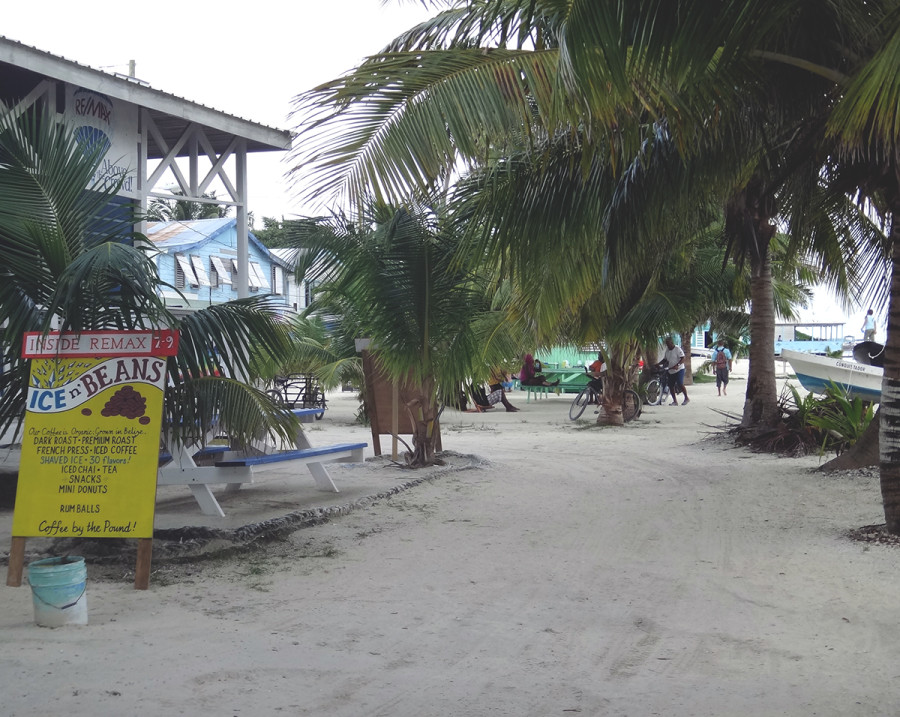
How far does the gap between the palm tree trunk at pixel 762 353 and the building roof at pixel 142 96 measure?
21.8 ft

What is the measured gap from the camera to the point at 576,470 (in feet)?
34.9

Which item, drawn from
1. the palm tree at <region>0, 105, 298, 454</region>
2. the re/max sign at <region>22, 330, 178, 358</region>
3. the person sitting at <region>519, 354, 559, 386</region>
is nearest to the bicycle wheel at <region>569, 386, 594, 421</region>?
the person sitting at <region>519, 354, 559, 386</region>

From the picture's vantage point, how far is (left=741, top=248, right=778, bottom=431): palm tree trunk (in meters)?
12.2

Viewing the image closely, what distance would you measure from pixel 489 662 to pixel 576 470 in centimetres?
678

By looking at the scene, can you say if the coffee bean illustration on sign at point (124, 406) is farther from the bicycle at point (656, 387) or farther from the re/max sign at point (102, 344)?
the bicycle at point (656, 387)

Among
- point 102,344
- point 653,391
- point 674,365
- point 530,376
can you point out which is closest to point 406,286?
point 102,344

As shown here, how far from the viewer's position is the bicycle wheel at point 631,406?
60.3ft

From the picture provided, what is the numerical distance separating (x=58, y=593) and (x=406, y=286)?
5885 millimetres

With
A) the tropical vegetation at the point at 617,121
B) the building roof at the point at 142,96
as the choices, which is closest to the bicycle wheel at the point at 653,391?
the building roof at the point at 142,96

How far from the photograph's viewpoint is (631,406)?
1862 centimetres

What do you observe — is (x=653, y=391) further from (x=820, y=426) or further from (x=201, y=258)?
(x=201, y=258)

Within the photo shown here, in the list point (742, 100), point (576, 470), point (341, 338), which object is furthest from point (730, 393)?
point (742, 100)

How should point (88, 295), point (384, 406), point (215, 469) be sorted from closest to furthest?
point (88, 295) → point (215, 469) → point (384, 406)

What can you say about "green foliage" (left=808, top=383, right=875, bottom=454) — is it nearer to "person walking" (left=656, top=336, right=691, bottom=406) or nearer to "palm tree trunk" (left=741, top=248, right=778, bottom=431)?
"palm tree trunk" (left=741, top=248, right=778, bottom=431)
